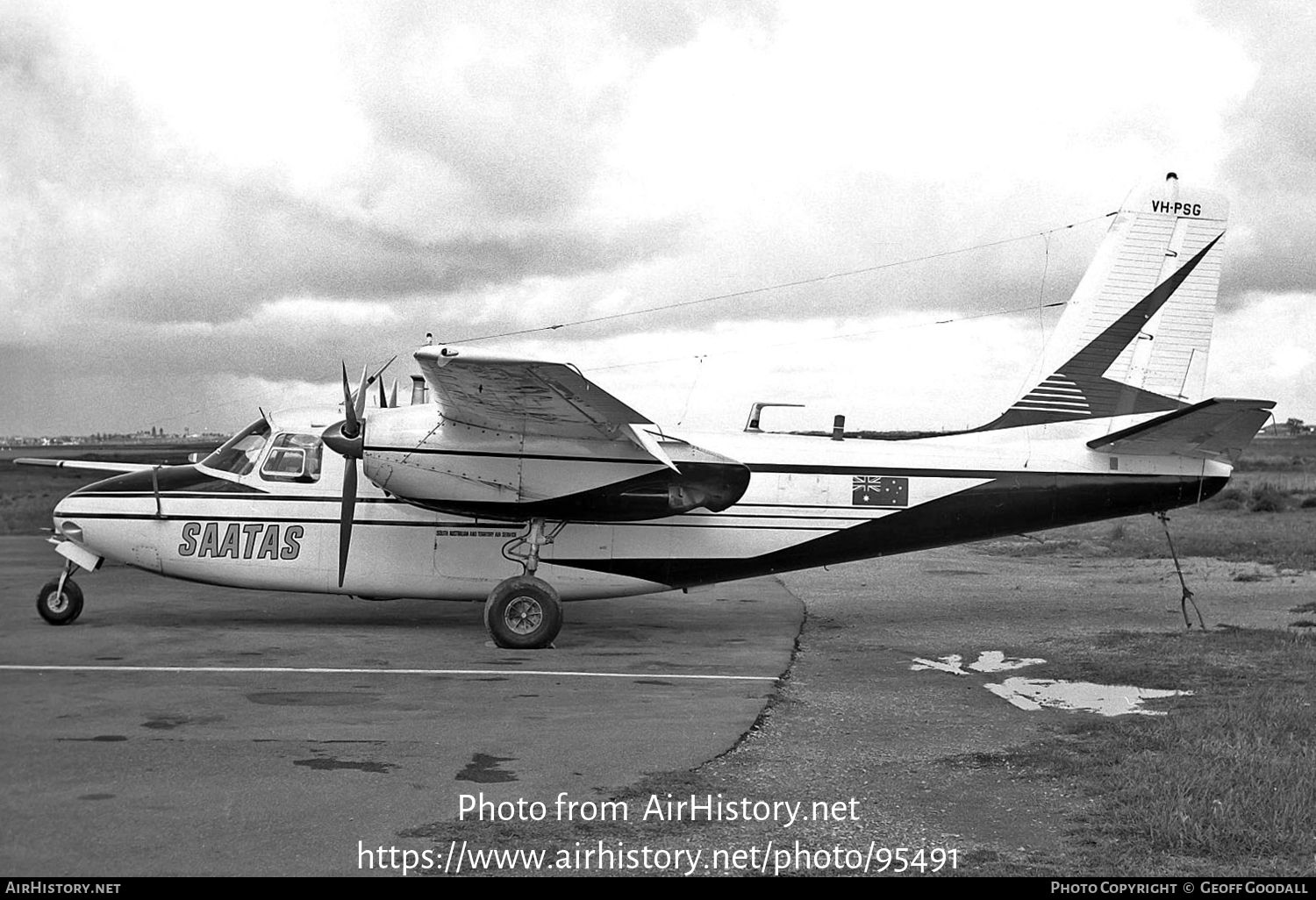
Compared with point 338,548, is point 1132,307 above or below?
above

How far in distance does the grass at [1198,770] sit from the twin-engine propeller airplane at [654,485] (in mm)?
3286

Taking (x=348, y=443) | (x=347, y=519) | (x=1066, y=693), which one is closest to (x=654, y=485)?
(x=348, y=443)

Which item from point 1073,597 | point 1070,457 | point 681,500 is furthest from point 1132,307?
point 681,500

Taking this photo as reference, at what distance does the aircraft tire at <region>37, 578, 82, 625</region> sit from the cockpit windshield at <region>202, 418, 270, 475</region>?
224cm

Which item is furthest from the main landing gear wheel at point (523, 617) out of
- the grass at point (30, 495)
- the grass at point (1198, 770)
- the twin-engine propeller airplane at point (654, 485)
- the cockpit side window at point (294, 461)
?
the grass at point (30, 495)

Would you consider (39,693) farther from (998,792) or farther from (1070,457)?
(1070,457)

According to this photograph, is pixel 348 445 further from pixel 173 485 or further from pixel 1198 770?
pixel 1198 770

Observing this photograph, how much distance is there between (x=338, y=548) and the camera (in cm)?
1348

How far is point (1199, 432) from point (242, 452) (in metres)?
12.0

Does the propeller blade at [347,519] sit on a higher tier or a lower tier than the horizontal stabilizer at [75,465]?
lower

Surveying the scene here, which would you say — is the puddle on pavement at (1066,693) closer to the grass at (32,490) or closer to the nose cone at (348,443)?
the nose cone at (348,443)

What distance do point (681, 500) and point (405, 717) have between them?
534 centimetres

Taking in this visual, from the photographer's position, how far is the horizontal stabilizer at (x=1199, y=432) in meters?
12.2

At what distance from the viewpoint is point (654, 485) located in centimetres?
1309
